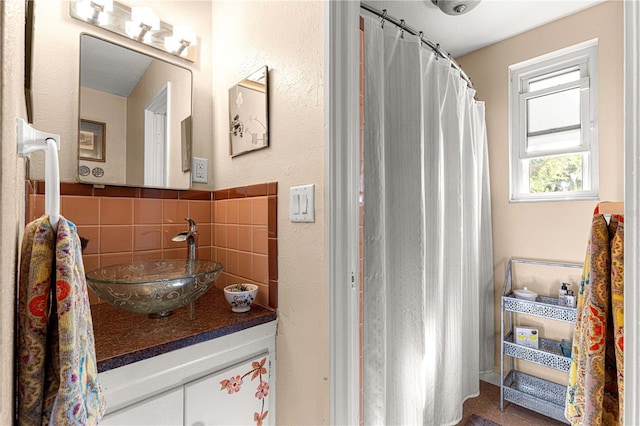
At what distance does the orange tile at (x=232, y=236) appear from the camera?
125 cm

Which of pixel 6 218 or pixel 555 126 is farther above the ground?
pixel 555 126

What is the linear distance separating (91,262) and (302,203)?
0.83 meters

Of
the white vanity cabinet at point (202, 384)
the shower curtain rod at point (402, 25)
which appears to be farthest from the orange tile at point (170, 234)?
the shower curtain rod at point (402, 25)

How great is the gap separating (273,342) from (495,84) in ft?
7.32

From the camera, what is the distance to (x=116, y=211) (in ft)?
3.81

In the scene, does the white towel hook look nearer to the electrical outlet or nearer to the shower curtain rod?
the electrical outlet

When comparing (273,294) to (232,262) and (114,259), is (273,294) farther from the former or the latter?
(114,259)

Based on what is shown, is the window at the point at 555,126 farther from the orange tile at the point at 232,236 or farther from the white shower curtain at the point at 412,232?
the orange tile at the point at 232,236

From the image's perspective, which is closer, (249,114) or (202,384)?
(202,384)

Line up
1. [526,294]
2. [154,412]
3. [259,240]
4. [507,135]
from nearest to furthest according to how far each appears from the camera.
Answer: [154,412] < [259,240] < [526,294] < [507,135]

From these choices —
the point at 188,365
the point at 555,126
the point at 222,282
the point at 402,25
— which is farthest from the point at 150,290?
the point at 555,126

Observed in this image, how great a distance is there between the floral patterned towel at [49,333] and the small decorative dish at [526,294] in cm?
216

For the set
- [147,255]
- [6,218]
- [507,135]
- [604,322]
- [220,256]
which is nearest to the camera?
[6,218]

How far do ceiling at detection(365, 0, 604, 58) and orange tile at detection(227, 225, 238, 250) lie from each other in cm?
149
